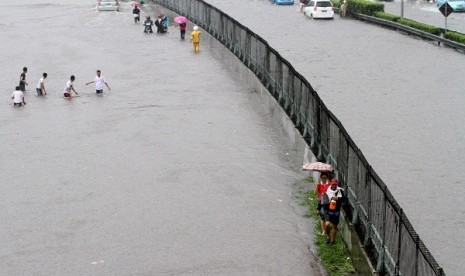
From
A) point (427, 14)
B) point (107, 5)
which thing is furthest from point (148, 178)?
point (107, 5)

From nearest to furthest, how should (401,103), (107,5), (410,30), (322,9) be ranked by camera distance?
(401,103)
(410,30)
(322,9)
(107,5)

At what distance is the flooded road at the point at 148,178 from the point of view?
17750 mm

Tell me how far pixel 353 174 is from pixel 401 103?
15.6 metres

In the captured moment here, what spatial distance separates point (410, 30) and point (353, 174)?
3295cm

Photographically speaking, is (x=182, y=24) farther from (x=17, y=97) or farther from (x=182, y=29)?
(x=17, y=97)

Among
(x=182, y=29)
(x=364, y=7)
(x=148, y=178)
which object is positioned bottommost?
(x=148, y=178)

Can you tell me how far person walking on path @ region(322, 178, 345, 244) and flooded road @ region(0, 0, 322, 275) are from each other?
726mm

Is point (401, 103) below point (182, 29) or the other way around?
below

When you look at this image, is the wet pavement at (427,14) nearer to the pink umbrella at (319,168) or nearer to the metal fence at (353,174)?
the metal fence at (353,174)

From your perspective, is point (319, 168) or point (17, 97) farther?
point (17, 97)

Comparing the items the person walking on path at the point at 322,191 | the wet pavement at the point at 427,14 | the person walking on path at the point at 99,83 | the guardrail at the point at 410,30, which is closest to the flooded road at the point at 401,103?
the guardrail at the point at 410,30

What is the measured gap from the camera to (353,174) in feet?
58.0

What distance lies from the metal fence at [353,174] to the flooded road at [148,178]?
4.08ft

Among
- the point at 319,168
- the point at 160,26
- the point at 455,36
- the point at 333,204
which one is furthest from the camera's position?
the point at 160,26
